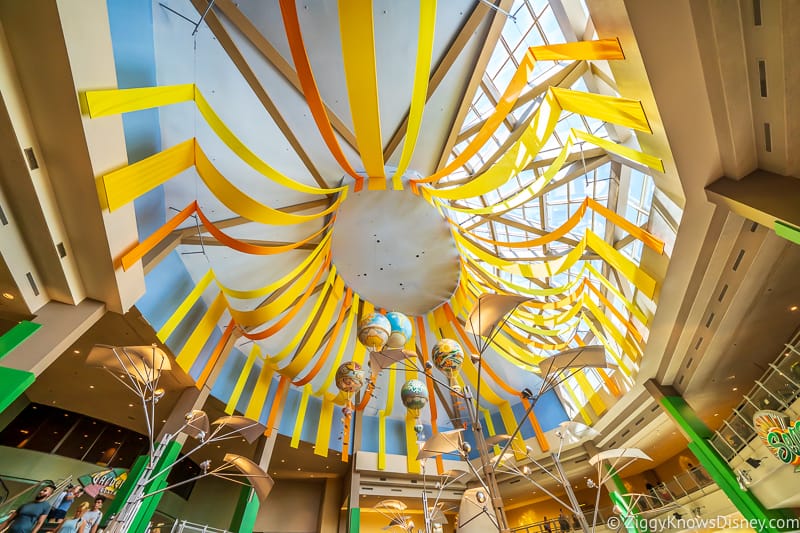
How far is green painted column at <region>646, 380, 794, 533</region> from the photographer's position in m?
6.66

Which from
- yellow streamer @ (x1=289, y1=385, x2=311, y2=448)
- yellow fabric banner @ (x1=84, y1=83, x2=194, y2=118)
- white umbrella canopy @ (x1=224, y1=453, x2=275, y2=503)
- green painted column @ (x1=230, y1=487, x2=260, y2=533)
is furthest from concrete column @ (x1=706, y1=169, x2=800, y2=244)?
green painted column @ (x1=230, y1=487, x2=260, y2=533)

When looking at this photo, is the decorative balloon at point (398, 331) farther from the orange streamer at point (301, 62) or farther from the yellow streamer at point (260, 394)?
the yellow streamer at point (260, 394)

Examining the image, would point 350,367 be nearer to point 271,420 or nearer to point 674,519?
point 271,420

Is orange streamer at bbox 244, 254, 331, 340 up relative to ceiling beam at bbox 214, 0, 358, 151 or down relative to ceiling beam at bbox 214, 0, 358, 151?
down

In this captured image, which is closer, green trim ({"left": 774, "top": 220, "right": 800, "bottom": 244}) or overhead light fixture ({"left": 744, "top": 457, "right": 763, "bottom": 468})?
green trim ({"left": 774, "top": 220, "right": 800, "bottom": 244})

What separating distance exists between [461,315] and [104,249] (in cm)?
1003

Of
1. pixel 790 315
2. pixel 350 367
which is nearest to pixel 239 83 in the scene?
pixel 350 367

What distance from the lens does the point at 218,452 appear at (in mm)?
11727

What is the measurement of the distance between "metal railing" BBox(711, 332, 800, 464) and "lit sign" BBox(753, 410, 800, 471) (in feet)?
1.27

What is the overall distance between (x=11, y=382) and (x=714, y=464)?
1279 centimetres

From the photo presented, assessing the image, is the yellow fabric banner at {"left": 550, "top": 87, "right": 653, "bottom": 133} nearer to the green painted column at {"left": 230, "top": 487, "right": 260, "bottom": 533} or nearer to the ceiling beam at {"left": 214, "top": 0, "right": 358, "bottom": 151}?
the ceiling beam at {"left": 214, "top": 0, "right": 358, "bottom": 151}

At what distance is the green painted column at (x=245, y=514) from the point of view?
8.69m

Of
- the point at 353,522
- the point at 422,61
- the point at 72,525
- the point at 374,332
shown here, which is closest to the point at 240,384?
the point at 72,525

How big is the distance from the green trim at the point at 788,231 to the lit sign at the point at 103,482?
43.1ft
